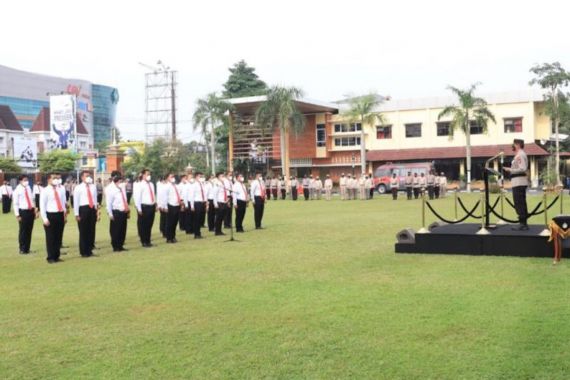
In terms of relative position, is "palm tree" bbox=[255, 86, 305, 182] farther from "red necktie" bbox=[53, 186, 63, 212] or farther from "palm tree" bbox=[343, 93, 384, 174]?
"red necktie" bbox=[53, 186, 63, 212]

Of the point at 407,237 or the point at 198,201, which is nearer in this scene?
the point at 407,237

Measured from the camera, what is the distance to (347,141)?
52.0m

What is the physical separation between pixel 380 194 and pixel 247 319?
34.8 meters

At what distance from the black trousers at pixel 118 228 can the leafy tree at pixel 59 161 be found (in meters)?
51.1

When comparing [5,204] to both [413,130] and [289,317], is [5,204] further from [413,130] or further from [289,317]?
[413,130]

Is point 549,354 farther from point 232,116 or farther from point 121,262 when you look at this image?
point 232,116

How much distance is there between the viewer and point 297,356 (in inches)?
203

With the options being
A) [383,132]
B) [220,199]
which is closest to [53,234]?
[220,199]

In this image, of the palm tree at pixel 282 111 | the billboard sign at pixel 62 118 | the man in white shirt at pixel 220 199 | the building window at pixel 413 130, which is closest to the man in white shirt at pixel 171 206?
the man in white shirt at pixel 220 199

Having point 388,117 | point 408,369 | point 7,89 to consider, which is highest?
point 7,89

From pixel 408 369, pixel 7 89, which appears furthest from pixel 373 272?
pixel 7 89

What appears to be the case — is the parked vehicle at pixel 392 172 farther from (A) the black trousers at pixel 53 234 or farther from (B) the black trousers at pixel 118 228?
(A) the black trousers at pixel 53 234

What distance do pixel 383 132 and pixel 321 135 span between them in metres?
5.04

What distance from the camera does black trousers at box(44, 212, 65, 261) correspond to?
11.6 meters
